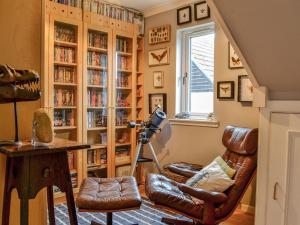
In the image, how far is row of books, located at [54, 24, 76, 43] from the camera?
11.2ft

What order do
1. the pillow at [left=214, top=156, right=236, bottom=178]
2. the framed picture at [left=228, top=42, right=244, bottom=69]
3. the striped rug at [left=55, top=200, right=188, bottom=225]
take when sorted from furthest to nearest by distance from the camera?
the framed picture at [left=228, top=42, right=244, bottom=69] → the striped rug at [left=55, top=200, right=188, bottom=225] → the pillow at [left=214, top=156, right=236, bottom=178]

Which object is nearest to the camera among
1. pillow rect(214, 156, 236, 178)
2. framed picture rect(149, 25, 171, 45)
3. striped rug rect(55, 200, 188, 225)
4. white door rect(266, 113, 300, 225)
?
white door rect(266, 113, 300, 225)

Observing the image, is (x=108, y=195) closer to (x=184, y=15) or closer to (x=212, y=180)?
(x=212, y=180)

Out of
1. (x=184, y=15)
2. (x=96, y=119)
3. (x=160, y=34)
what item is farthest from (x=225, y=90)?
(x=96, y=119)

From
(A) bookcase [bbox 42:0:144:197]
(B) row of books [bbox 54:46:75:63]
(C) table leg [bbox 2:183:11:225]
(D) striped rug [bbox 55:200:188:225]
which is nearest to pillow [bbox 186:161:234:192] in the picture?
(D) striped rug [bbox 55:200:188:225]

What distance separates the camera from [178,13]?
370 centimetres

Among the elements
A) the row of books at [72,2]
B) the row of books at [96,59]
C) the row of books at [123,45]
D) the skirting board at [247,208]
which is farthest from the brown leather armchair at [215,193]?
the row of books at [72,2]

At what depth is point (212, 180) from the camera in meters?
2.52

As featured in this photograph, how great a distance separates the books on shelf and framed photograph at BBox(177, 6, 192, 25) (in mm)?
1209

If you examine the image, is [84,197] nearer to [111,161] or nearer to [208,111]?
[111,161]

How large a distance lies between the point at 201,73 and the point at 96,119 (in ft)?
4.97

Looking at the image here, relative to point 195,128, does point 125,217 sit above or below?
below

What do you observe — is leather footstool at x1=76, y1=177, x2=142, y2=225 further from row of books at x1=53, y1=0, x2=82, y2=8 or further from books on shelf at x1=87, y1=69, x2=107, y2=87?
row of books at x1=53, y1=0, x2=82, y2=8

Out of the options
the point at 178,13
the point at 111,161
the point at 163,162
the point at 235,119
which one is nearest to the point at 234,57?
the point at 235,119
